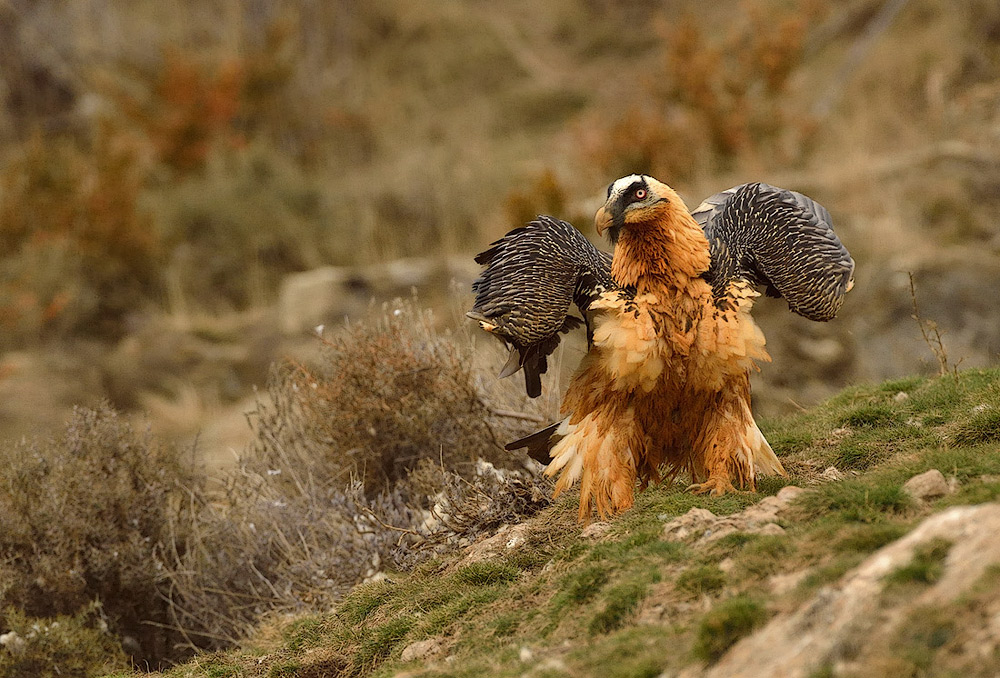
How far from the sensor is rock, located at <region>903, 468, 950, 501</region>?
5195 mm

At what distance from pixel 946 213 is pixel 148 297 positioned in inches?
521

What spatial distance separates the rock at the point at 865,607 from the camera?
370cm

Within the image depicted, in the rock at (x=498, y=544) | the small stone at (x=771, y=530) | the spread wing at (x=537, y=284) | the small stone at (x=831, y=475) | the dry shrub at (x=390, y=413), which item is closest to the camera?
the small stone at (x=771, y=530)

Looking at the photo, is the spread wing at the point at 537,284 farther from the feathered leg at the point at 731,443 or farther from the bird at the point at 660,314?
the feathered leg at the point at 731,443

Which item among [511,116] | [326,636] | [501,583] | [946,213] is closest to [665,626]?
[501,583]

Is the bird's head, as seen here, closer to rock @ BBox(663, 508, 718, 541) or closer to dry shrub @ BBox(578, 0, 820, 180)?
rock @ BBox(663, 508, 718, 541)

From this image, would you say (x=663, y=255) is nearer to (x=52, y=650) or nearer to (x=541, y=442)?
(x=541, y=442)

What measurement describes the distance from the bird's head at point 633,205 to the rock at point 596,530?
1.74 meters

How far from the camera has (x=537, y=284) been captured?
20.8ft

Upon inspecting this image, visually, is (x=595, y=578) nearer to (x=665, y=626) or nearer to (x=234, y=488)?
(x=665, y=626)

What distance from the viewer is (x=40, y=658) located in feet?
24.4

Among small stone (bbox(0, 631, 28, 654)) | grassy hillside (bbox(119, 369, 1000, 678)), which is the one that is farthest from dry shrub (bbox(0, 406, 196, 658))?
grassy hillside (bbox(119, 369, 1000, 678))

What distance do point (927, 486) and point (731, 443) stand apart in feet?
4.14

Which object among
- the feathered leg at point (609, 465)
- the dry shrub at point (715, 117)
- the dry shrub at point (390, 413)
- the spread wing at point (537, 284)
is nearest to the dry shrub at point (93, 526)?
the dry shrub at point (390, 413)
